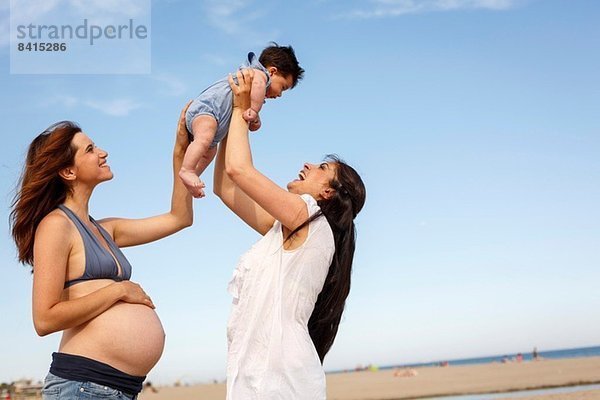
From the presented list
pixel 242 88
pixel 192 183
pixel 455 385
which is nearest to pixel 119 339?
pixel 192 183

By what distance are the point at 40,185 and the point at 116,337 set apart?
77cm

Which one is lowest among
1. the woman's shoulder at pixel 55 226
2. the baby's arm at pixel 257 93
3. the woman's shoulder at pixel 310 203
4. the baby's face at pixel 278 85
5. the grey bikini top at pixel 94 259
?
the grey bikini top at pixel 94 259

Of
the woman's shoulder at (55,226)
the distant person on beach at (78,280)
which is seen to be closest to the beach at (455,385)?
the distant person on beach at (78,280)

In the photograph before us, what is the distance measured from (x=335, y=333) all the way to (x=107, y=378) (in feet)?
3.56

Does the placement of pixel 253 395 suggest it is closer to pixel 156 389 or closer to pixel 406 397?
pixel 406 397

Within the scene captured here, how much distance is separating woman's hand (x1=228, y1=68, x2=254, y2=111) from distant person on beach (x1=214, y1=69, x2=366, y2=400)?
0.02 m

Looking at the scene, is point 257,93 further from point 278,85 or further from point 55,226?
point 55,226

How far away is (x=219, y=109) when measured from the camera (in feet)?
13.9

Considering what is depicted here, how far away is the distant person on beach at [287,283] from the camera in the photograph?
134 inches

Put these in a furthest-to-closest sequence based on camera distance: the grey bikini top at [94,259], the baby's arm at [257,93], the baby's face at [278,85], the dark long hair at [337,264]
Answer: the baby's face at [278,85], the baby's arm at [257,93], the dark long hair at [337,264], the grey bikini top at [94,259]

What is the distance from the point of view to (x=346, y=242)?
12.4 feet

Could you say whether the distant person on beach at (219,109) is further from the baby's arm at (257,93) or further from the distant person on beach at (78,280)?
the distant person on beach at (78,280)

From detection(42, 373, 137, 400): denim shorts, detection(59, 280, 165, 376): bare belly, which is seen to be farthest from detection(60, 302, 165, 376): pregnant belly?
detection(42, 373, 137, 400): denim shorts

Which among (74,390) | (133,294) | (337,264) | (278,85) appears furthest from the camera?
(278,85)
